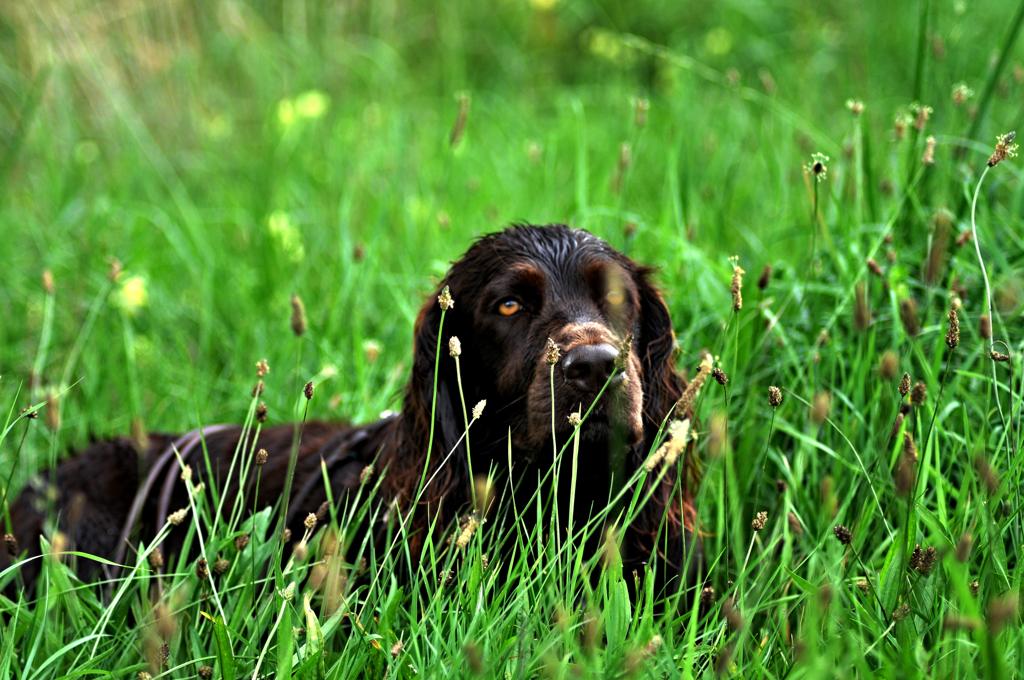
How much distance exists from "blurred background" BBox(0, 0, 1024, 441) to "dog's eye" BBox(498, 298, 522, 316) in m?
0.59

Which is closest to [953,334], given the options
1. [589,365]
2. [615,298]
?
[589,365]

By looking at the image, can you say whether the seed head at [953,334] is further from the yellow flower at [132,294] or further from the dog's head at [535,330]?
the yellow flower at [132,294]

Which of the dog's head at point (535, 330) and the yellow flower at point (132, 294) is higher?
the dog's head at point (535, 330)

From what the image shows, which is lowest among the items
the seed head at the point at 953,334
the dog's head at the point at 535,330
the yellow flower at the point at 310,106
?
the dog's head at the point at 535,330

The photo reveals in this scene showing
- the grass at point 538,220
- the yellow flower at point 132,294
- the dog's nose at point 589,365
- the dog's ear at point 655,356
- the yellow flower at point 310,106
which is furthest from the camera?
the yellow flower at point 310,106

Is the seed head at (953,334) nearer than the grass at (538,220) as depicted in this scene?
Yes

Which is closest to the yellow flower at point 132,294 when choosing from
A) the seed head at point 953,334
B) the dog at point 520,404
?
the dog at point 520,404

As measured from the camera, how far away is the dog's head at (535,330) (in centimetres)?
239

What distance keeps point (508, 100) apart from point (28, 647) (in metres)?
4.62

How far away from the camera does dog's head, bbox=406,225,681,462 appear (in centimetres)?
239

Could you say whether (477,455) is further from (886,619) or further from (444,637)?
(886,619)

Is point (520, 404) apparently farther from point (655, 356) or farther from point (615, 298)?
point (655, 356)

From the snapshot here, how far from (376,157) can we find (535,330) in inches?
107

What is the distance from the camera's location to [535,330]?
255 cm
